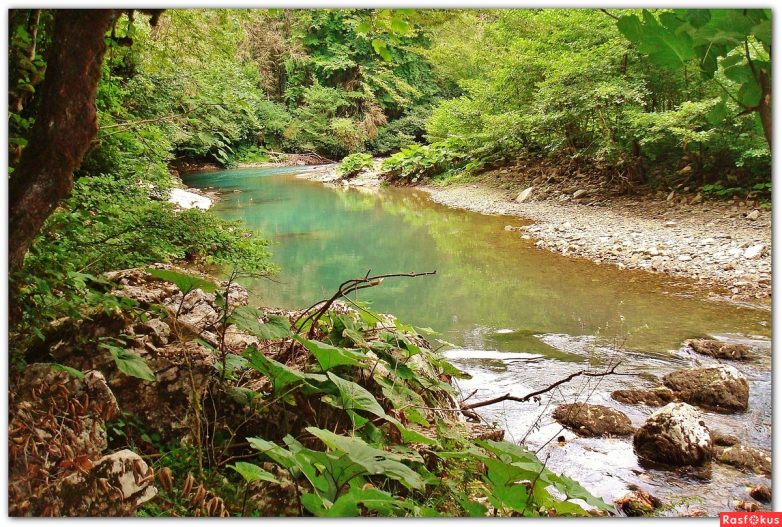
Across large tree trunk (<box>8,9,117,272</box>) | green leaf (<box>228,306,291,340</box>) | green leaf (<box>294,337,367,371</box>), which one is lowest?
green leaf (<box>294,337,367,371</box>)

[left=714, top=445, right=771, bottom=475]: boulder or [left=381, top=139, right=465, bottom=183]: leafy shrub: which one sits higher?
[left=381, top=139, right=465, bottom=183]: leafy shrub

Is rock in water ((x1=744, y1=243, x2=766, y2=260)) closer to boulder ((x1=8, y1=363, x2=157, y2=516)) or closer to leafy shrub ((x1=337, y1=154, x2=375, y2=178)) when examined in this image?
boulder ((x1=8, y1=363, x2=157, y2=516))

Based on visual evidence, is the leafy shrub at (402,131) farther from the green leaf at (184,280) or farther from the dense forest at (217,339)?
the green leaf at (184,280)

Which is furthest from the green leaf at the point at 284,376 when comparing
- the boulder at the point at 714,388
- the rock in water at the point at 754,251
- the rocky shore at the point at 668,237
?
the rock in water at the point at 754,251

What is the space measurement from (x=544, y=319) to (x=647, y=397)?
1.20 meters

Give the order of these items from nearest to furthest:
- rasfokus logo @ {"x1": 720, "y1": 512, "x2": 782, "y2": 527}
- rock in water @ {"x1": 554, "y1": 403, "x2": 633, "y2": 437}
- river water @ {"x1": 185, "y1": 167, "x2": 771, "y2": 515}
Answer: rasfokus logo @ {"x1": 720, "y1": 512, "x2": 782, "y2": 527} → river water @ {"x1": 185, "y1": 167, "x2": 771, "y2": 515} → rock in water @ {"x1": 554, "y1": 403, "x2": 633, "y2": 437}

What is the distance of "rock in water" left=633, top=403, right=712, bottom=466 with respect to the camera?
217 centimetres

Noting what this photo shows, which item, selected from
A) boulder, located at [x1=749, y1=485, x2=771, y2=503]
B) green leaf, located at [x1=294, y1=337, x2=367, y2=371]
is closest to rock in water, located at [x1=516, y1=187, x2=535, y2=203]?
boulder, located at [x1=749, y1=485, x2=771, y2=503]

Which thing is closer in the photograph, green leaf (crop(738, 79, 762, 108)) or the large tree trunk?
green leaf (crop(738, 79, 762, 108))

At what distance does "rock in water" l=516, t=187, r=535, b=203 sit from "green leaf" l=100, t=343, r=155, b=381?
7.63m

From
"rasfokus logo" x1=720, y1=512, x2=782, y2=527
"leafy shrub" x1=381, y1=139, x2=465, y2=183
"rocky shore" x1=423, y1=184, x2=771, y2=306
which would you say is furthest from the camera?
"leafy shrub" x1=381, y1=139, x2=465, y2=183

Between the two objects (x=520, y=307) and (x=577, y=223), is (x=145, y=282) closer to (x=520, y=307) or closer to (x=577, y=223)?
(x=520, y=307)

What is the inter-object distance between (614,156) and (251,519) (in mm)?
6562

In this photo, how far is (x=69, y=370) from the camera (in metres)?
1.38
